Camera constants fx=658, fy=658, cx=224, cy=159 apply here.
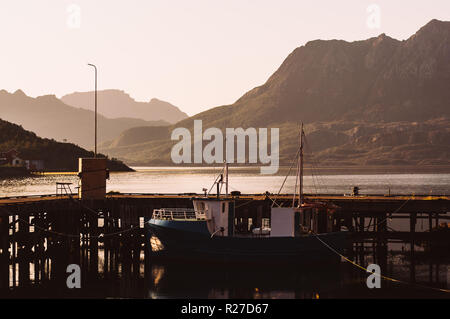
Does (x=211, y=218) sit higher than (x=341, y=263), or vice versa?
(x=211, y=218)

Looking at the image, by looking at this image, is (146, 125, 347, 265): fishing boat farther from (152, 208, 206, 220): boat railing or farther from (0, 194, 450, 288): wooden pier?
(0, 194, 450, 288): wooden pier

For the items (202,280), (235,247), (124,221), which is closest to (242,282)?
(202,280)

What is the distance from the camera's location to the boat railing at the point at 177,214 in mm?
55750

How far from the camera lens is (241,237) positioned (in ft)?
177

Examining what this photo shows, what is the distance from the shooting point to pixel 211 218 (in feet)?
180

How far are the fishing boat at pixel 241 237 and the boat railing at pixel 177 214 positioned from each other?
0.13 metres

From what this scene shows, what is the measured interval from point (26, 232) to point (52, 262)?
345 cm

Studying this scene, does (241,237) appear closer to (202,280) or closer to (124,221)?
(202,280)

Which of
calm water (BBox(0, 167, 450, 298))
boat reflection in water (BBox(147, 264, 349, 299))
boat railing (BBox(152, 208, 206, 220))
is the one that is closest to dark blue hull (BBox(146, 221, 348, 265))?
boat reflection in water (BBox(147, 264, 349, 299))

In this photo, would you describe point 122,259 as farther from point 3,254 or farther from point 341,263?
point 341,263

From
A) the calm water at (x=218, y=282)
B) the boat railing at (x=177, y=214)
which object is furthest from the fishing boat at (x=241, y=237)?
the calm water at (x=218, y=282)
